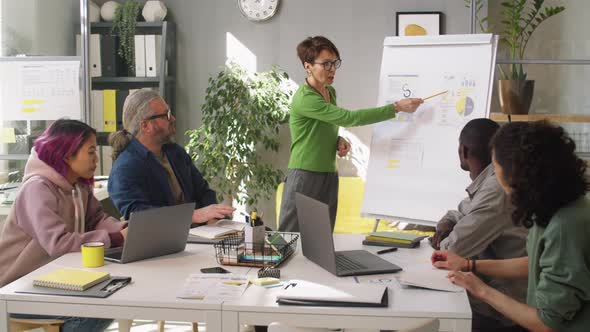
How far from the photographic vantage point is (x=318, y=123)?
370 centimetres

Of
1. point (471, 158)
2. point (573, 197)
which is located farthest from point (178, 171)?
point (573, 197)

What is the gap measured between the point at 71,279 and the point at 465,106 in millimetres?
2346

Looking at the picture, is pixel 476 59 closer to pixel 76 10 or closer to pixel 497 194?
pixel 497 194

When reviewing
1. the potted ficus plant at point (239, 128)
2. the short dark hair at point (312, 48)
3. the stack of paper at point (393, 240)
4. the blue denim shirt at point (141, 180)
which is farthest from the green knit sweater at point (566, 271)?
the potted ficus plant at point (239, 128)

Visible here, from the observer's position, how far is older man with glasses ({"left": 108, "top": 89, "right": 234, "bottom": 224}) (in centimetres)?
284

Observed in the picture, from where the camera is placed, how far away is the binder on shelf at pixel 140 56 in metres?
5.43

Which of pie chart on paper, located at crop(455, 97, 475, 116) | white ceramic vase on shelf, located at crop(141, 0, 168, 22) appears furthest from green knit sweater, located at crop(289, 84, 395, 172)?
white ceramic vase on shelf, located at crop(141, 0, 168, 22)

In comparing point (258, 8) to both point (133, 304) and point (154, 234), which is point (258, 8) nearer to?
point (154, 234)

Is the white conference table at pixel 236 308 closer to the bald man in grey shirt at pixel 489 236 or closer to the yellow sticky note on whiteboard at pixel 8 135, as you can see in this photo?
the bald man in grey shirt at pixel 489 236

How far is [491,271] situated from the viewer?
7.41ft

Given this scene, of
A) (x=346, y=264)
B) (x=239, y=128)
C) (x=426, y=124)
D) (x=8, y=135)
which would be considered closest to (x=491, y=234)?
(x=346, y=264)

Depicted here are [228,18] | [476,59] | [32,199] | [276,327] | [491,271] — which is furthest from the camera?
[228,18]

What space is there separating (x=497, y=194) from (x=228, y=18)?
12.1 feet

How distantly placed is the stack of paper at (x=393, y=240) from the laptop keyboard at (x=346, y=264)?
0.28m
